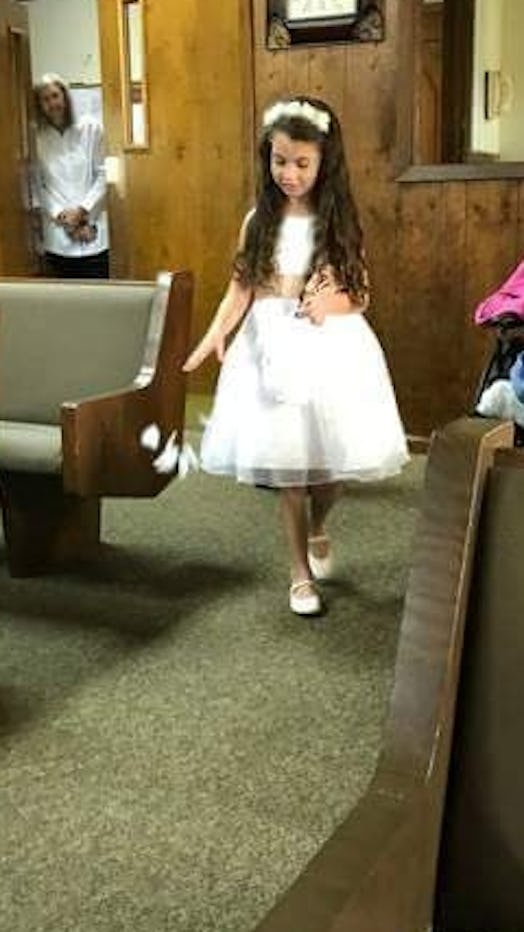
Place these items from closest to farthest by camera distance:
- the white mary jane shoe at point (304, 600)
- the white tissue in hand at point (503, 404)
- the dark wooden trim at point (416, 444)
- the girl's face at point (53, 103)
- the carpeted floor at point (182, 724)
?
1. the carpeted floor at point (182, 724)
2. the white tissue in hand at point (503, 404)
3. the white mary jane shoe at point (304, 600)
4. the dark wooden trim at point (416, 444)
5. the girl's face at point (53, 103)

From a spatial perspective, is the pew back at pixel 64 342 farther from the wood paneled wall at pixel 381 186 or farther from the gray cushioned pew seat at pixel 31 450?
the wood paneled wall at pixel 381 186

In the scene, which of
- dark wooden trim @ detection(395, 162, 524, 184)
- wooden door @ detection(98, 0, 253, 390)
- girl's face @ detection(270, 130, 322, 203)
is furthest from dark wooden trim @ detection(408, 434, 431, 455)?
girl's face @ detection(270, 130, 322, 203)

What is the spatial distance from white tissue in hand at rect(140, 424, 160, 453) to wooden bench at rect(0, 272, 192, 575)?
19mm

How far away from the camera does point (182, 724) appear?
7.52ft

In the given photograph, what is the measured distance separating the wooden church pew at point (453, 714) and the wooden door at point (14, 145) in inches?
197

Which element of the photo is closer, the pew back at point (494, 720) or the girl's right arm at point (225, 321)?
the pew back at point (494, 720)

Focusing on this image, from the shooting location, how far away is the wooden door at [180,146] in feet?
16.3

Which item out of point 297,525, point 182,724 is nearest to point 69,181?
point 297,525

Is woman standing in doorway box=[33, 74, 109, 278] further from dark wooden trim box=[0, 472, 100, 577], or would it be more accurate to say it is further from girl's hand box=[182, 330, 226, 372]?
girl's hand box=[182, 330, 226, 372]

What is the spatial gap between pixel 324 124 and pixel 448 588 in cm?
202

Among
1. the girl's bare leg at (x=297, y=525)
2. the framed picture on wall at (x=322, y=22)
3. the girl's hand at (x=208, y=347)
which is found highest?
the framed picture on wall at (x=322, y=22)

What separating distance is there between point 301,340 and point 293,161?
428mm

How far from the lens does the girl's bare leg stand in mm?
2770

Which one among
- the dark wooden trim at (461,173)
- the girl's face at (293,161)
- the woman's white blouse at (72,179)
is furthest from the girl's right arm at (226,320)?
the woman's white blouse at (72,179)
